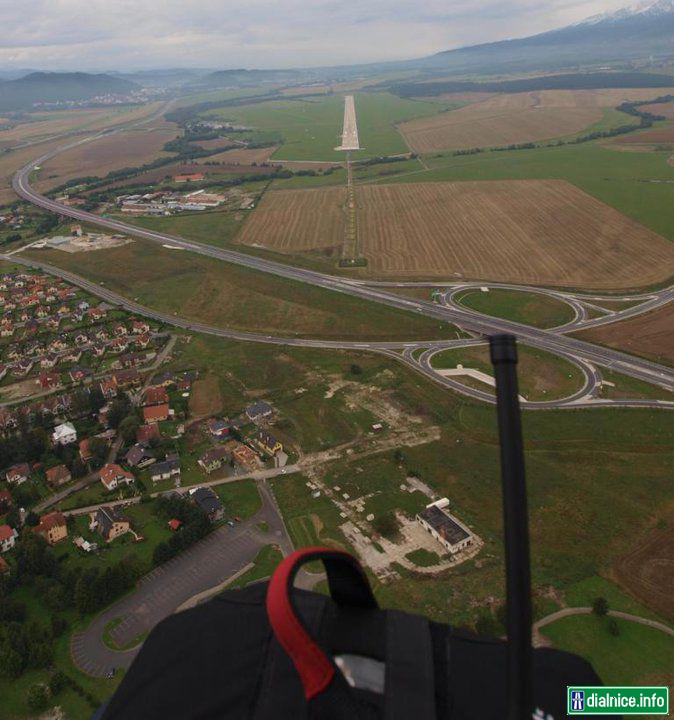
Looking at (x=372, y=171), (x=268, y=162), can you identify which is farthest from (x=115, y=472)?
(x=268, y=162)

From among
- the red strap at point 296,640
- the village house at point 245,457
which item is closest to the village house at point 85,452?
the village house at point 245,457

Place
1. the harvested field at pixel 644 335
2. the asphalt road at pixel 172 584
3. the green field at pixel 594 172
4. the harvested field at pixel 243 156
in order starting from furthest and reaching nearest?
the harvested field at pixel 243 156 < the green field at pixel 594 172 < the harvested field at pixel 644 335 < the asphalt road at pixel 172 584

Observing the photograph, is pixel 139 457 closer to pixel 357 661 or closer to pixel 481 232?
Result: pixel 357 661

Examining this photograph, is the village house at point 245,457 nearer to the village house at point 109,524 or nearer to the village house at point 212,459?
the village house at point 212,459

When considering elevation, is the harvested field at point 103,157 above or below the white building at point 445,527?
above

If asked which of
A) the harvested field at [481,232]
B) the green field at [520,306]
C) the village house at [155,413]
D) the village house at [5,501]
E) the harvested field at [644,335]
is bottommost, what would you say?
the village house at [5,501]

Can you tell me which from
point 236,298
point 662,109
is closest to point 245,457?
point 236,298

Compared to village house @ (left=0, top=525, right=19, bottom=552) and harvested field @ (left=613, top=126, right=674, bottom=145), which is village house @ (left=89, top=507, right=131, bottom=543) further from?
harvested field @ (left=613, top=126, right=674, bottom=145)
